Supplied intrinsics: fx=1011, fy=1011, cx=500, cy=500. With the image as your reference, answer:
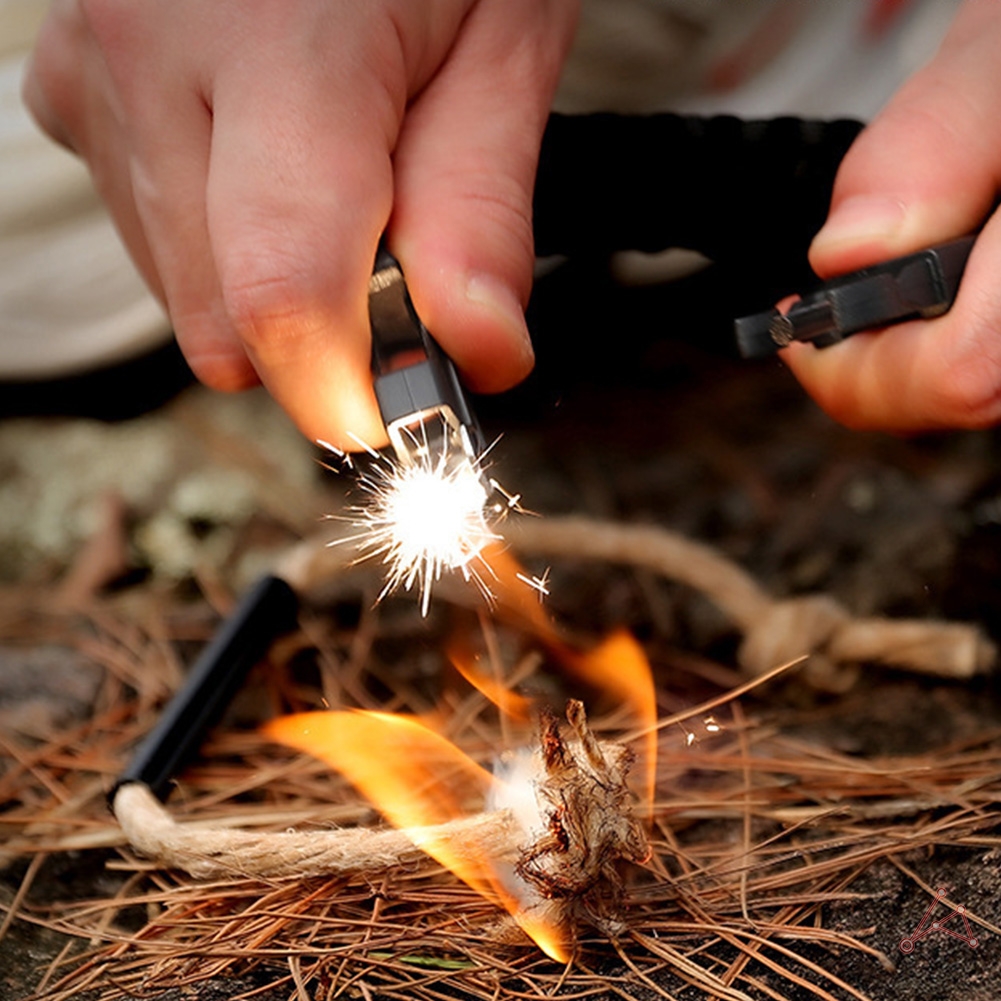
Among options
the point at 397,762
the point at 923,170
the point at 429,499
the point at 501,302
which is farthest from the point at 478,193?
the point at 397,762

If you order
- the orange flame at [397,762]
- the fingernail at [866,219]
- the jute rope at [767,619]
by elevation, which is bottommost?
the jute rope at [767,619]

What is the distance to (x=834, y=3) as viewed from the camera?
4.54 ft

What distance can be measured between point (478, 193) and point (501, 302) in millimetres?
101

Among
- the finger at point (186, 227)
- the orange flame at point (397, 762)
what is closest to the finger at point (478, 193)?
the finger at point (186, 227)

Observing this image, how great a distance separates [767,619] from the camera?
100 cm

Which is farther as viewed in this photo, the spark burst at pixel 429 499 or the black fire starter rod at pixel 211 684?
the black fire starter rod at pixel 211 684

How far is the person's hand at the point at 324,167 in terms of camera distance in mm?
688

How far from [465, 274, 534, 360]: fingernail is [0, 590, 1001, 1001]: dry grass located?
385 millimetres

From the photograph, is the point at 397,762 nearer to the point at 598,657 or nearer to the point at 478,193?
the point at 598,657

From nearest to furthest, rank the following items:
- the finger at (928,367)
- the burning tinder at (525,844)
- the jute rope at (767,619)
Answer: the burning tinder at (525,844), the finger at (928,367), the jute rope at (767,619)

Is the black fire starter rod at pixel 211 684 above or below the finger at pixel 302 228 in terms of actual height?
below

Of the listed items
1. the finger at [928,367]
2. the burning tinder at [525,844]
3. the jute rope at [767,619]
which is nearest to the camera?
the burning tinder at [525,844]

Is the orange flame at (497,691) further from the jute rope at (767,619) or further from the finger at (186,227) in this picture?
the finger at (186,227)

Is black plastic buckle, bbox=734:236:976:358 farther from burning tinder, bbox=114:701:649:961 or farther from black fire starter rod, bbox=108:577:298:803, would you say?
black fire starter rod, bbox=108:577:298:803
